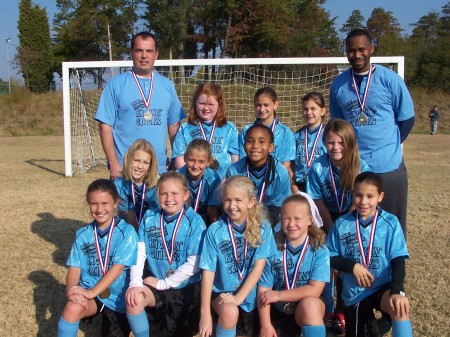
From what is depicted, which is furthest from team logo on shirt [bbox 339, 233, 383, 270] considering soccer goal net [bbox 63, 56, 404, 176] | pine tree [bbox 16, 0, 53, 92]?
pine tree [bbox 16, 0, 53, 92]

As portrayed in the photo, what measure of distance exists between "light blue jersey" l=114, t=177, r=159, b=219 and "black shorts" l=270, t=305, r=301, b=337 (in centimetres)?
116

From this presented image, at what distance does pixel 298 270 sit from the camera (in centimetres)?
287

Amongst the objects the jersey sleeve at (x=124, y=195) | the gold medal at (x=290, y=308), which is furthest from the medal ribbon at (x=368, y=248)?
the jersey sleeve at (x=124, y=195)

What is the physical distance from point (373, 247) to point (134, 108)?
2089 millimetres

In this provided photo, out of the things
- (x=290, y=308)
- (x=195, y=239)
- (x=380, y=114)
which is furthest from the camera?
(x=380, y=114)

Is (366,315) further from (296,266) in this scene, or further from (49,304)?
(49,304)

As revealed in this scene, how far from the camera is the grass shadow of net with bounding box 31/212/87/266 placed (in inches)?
195

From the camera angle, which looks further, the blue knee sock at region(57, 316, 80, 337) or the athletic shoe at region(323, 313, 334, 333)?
the athletic shoe at region(323, 313, 334, 333)

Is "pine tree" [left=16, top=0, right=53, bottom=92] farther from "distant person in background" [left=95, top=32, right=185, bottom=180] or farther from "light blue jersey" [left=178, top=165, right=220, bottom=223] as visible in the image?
"light blue jersey" [left=178, top=165, right=220, bottom=223]

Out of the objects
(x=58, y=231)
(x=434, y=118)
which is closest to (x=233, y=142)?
(x=58, y=231)

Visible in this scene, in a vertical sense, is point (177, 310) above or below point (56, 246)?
above

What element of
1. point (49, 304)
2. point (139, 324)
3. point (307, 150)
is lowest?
point (49, 304)

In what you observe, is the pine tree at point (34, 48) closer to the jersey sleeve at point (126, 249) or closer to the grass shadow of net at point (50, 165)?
the grass shadow of net at point (50, 165)

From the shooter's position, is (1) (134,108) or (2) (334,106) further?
(1) (134,108)
